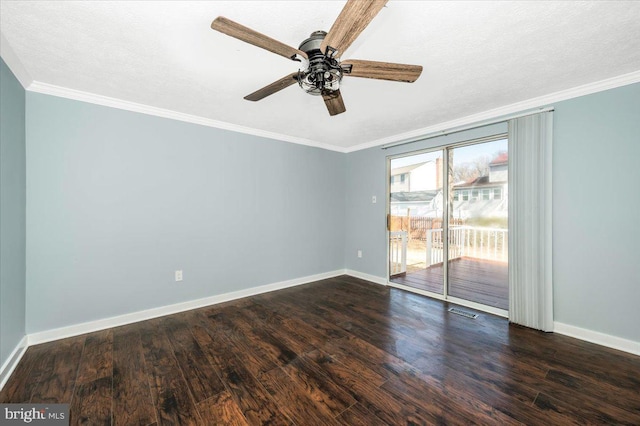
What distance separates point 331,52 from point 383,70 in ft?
1.30

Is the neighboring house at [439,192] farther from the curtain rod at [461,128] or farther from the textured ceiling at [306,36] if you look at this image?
the textured ceiling at [306,36]

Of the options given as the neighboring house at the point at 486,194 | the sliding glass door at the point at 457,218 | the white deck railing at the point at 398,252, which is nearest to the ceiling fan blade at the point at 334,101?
the sliding glass door at the point at 457,218

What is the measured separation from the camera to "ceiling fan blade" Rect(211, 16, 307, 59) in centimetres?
124

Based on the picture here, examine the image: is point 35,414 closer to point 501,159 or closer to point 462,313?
point 462,313

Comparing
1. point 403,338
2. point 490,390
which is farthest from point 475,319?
point 490,390

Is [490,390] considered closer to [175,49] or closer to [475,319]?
[475,319]

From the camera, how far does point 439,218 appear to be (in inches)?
147

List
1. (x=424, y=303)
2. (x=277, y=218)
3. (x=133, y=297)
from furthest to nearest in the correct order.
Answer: (x=277, y=218)
(x=424, y=303)
(x=133, y=297)

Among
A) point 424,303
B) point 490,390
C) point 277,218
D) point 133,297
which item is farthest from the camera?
point 277,218

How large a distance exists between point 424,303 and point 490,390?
66.0 inches

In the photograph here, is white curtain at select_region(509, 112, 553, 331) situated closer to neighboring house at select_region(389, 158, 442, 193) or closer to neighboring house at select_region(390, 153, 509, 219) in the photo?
neighboring house at select_region(390, 153, 509, 219)

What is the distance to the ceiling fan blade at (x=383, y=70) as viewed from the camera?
1605 millimetres

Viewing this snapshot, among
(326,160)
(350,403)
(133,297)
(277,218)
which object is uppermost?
(326,160)

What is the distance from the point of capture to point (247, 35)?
1.33m
